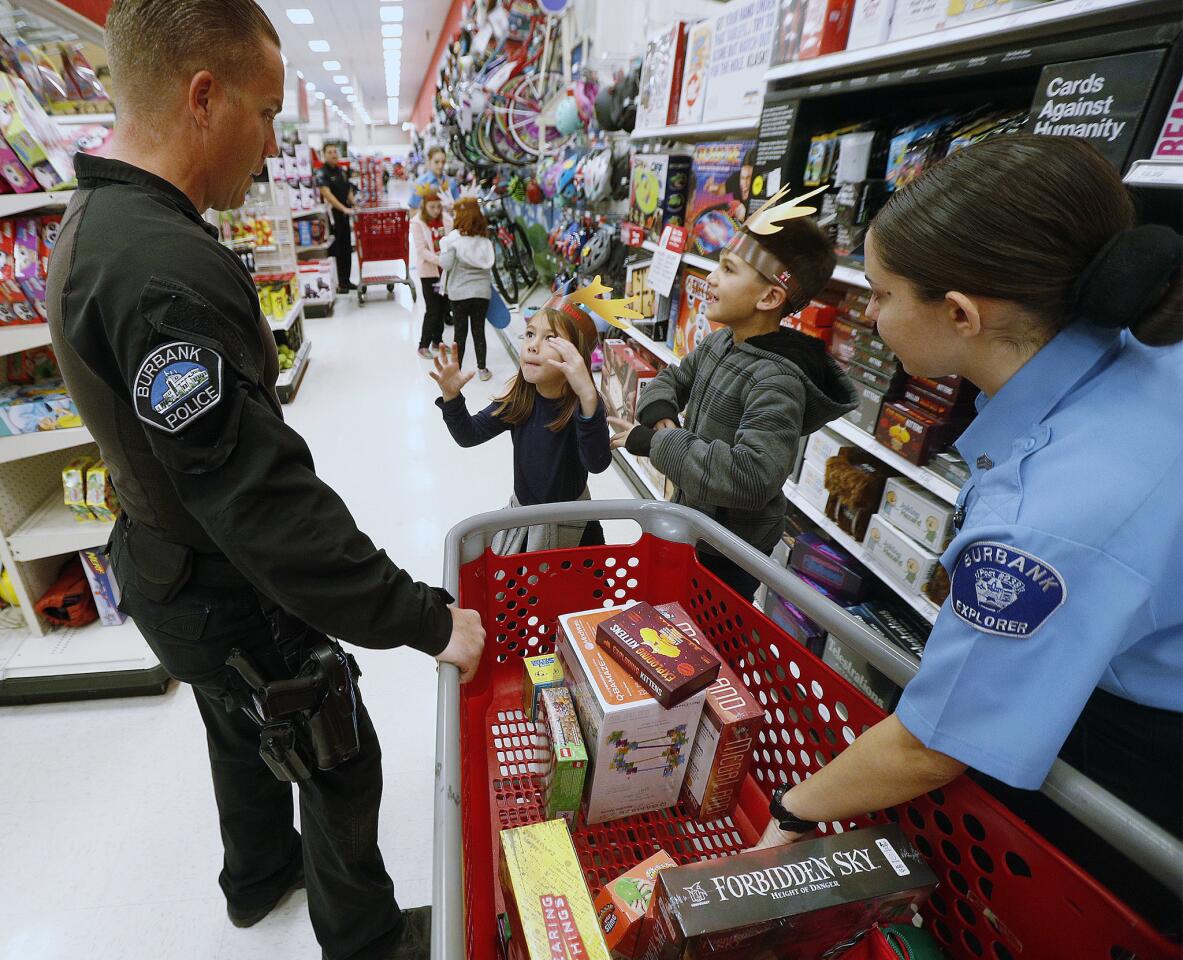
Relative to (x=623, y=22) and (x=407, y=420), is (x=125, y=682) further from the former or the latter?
(x=623, y=22)

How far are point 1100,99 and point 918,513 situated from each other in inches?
40.1

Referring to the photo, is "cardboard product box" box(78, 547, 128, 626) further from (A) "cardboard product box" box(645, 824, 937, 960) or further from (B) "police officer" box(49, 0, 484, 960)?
(A) "cardboard product box" box(645, 824, 937, 960)

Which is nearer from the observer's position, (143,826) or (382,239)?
(143,826)

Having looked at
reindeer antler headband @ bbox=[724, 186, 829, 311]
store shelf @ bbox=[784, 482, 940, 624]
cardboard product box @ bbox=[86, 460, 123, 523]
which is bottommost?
cardboard product box @ bbox=[86, 460, 123, 523]

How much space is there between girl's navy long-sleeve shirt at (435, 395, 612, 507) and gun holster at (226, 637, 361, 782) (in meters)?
0.89

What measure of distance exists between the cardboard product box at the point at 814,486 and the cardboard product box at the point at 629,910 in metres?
1.53

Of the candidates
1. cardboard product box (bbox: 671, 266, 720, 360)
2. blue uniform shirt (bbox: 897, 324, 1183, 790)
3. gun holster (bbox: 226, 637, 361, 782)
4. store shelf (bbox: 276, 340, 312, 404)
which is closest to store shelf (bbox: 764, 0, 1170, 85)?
blue uniform shirt (bbox: 897, 324, 1183, 790)

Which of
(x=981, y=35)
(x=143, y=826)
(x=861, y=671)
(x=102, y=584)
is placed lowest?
(x=143, y=826)

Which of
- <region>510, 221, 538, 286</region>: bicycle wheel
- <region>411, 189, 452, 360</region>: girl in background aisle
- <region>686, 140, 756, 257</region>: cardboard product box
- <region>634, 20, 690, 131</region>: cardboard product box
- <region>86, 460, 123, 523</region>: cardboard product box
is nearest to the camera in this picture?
<region>86, 460, 123, 523</region>: cardboard product box

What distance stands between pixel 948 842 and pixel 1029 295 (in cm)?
68

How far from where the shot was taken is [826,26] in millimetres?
1790

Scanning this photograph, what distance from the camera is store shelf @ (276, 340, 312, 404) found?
5.08 m

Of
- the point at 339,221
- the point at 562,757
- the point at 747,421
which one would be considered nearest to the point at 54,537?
the point at 562,757

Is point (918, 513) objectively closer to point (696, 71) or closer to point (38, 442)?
point (696, 71)
